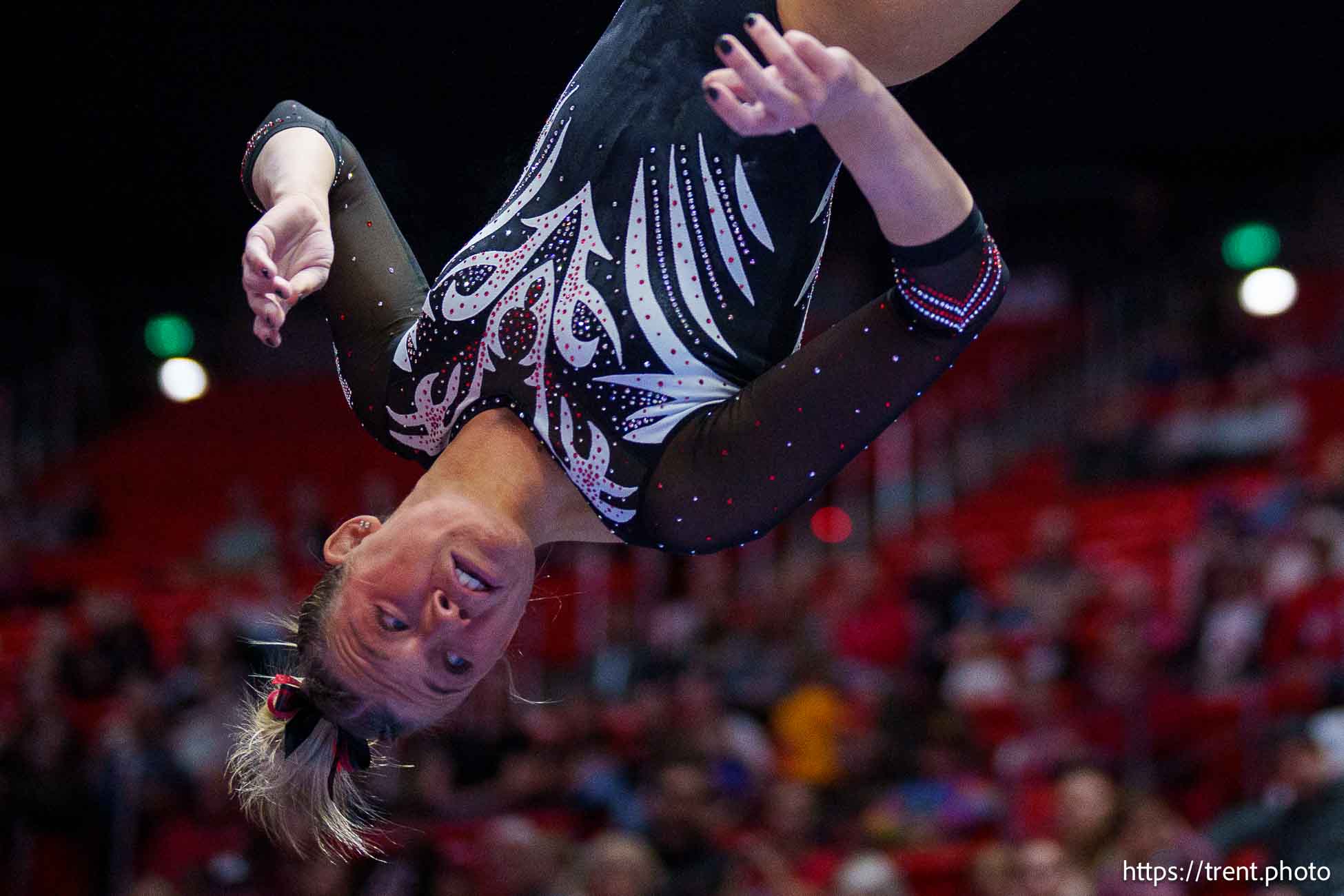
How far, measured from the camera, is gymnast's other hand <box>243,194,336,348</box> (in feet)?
6.87

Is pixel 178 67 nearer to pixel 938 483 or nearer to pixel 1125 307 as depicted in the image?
pixel 938 483

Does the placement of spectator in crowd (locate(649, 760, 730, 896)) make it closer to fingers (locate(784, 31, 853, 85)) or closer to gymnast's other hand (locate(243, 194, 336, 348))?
gymnast's other hand (locate(243, 194, 336, 348))

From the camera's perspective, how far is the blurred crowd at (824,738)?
512cm

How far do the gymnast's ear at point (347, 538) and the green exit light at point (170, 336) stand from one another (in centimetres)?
994

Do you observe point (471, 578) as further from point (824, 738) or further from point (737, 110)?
point (824, 738)

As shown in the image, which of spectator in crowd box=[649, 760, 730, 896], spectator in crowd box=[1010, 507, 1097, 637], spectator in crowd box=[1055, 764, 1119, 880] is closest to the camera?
spectator in crowd box=[1055, 764, 1119, 880]

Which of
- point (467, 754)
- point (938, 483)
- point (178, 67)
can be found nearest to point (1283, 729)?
point (467, 754)

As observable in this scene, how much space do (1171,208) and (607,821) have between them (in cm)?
827

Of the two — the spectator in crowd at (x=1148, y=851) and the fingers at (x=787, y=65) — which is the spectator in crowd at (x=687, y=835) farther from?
the fingers at (x=787, y=65)

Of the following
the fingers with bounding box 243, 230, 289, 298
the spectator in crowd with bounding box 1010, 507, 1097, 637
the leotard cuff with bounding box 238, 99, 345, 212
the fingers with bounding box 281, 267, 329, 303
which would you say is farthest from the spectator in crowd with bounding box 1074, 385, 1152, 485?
the fingers with bounding box 243, 230, 289, 298

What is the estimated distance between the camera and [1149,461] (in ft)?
29.8

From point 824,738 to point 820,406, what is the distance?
4447mm

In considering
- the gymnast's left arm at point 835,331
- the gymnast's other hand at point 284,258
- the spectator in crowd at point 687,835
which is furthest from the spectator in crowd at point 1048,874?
the gymnast's other hand at point 284,258

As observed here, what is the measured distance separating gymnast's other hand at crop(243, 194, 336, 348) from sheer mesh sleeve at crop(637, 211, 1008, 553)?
22.4 inches
